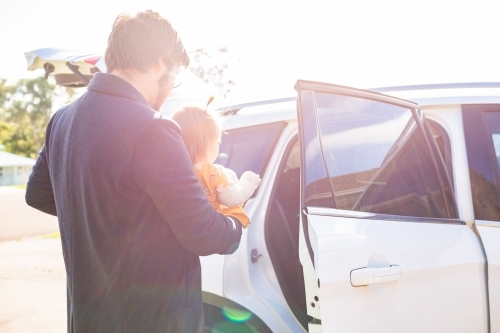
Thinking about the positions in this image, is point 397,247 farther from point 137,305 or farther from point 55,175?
point 55,175

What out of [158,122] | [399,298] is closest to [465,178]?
[399,298]

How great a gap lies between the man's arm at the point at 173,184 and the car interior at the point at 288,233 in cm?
93

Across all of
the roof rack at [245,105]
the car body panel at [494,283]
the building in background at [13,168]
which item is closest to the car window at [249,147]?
the roof rack at [245,105]

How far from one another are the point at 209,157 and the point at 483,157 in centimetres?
130

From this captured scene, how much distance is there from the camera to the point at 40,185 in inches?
68.1

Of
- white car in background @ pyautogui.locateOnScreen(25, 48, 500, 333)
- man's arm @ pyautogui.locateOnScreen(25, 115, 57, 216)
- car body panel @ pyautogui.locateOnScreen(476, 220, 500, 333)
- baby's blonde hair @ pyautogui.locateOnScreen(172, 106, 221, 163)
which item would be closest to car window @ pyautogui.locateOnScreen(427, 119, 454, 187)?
white car in background @ pyautogui.locateOnScreen(25, 48, 500, 333)

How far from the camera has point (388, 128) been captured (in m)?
2.07

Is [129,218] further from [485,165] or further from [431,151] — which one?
[485,165]

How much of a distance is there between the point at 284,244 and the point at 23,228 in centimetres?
991

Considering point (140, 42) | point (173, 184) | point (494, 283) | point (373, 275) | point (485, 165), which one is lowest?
point (494, 283)

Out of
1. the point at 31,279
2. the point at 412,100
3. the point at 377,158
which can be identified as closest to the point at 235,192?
the point at 377,158

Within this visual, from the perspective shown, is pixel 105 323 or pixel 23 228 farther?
pixel 23 228

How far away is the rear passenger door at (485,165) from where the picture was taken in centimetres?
196

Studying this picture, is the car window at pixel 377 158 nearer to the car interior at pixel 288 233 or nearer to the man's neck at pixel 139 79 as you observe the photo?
the car interior at pixel 288 233
